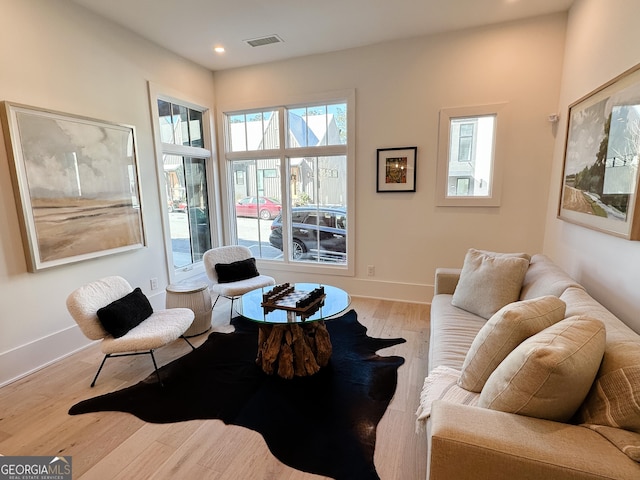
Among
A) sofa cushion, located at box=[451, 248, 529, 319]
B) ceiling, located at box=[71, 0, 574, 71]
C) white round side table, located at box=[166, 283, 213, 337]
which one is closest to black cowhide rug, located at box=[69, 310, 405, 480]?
white round side table, located at box=[166, 283, 213, 337]

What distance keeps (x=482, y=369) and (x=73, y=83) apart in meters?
3.63

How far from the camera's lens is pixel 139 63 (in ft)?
10.7

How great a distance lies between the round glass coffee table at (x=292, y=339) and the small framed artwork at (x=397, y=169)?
5.82 feet

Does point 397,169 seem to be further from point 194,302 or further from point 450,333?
point 194,302

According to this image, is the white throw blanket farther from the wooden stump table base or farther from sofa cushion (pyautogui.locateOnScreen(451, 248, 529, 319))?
the wooden stump table base

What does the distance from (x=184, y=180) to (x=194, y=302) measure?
1770 mm

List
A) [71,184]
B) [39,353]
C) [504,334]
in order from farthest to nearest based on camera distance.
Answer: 1. [71,184]
2. [39,353]
3. [504,334]

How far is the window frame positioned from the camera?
379cm

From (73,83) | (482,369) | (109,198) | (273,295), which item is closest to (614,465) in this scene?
(482,369)

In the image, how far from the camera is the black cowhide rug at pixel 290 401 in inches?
66.4

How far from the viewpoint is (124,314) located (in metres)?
2.29

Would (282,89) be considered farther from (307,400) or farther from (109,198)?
(307,400)

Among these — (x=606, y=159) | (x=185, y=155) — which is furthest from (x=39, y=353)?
(x=606, y=159)

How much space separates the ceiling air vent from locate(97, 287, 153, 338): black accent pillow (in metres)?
2.80
